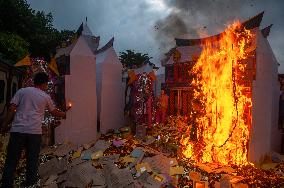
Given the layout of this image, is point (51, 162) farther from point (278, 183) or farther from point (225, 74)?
point (225, 74)

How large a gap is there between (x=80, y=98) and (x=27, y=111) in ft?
14.4

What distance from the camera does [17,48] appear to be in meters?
14.8

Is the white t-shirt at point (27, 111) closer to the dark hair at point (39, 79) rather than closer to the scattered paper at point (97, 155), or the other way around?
the dark hair at point (39, 79)

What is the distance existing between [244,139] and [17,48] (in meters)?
12.0

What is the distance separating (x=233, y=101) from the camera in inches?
343

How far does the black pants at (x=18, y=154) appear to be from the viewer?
4.55 meters

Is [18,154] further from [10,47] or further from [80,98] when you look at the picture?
[10,47]

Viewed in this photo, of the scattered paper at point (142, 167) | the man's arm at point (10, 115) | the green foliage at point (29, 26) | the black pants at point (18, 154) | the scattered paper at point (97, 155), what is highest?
the green foliage at point (29, 26)

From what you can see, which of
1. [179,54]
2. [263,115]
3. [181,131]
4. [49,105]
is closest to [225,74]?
[263,115]

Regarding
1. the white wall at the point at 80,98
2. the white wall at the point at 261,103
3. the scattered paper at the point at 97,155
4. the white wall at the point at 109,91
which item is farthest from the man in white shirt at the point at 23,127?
the white wall at the point at 261,103

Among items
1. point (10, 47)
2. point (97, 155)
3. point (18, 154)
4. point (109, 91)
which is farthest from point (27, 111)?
point (10, 47)

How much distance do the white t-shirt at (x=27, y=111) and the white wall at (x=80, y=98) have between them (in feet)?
11.6

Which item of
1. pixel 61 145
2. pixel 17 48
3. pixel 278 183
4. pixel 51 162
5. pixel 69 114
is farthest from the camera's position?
pixel 17 48

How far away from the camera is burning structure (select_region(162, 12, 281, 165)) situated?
8.66 m
